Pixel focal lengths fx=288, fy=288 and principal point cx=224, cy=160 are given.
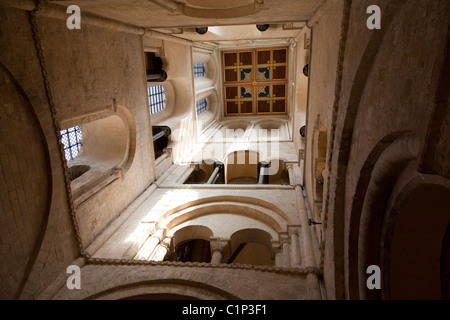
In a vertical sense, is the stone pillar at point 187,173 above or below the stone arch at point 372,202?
below

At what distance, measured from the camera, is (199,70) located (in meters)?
16.4

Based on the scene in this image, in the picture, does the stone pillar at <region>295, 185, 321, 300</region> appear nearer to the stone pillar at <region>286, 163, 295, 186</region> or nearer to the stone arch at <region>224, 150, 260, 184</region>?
the stone pillar at <region>286, 163, 295, 186</region>

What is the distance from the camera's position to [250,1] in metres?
5.32

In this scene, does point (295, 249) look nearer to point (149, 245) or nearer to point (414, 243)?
point (149, 245)

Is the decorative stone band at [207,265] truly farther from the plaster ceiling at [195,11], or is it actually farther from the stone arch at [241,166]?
the stone arch at [241,166]

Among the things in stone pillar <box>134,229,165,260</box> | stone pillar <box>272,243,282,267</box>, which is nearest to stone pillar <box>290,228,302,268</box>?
stone pillar <box>272,243,282,267</box>

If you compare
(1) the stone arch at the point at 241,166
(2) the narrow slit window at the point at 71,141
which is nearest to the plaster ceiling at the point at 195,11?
(2) the narrow slit window at the point at 71,141

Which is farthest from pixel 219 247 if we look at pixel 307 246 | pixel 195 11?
pixel 195 11

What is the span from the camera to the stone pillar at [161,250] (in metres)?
5.78

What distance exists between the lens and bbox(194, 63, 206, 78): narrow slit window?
1574cm

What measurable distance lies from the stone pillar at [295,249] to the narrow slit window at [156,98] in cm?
743

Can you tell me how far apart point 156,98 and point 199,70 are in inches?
226

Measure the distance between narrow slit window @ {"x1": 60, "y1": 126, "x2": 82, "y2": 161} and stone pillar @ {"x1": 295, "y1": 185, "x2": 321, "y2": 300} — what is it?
5.77 m
